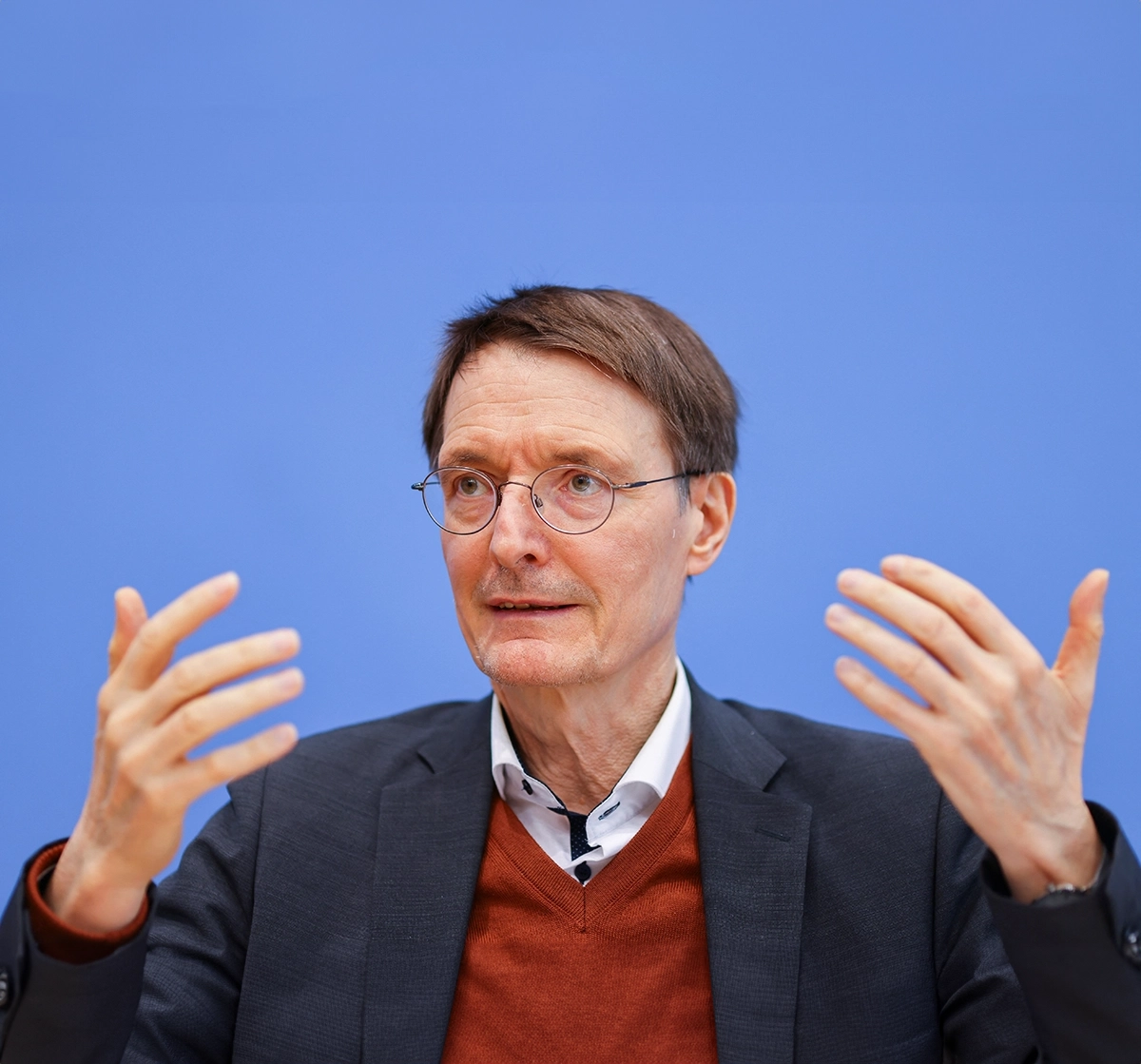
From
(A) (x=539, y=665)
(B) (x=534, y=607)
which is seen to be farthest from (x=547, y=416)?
(A) (x=539, y=665)

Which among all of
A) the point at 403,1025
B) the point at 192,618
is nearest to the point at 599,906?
the point at 403,1025

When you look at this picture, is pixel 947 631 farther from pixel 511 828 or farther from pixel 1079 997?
pixel 511 828

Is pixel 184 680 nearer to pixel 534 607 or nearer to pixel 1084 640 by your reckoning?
pixel 534 607

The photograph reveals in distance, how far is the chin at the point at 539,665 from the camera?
207cm

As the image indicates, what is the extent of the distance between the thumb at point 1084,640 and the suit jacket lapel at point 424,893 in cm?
112

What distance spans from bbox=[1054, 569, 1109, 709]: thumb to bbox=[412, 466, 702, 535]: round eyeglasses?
35.3 inches

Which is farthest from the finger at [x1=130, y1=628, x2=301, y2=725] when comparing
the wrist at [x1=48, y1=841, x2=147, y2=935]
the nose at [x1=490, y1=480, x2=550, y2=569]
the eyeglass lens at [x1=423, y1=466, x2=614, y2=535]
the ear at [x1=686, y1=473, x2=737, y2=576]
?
the ear at [x1=686, y1=473, x2=737, y2=576]

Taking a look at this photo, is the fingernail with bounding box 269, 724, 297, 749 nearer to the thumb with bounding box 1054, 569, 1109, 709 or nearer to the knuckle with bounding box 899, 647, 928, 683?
the knuckle with bounding box 899, 647, 928, 683

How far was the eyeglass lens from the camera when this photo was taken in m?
2.15

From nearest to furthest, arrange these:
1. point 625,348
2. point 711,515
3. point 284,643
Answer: point 284,643 < point 625,348 < point 711,515

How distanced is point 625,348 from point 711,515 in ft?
1.55

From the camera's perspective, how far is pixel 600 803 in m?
2.25

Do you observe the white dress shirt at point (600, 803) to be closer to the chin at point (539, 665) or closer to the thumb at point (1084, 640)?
the chin at point (539, 665)

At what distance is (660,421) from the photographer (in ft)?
7.51
